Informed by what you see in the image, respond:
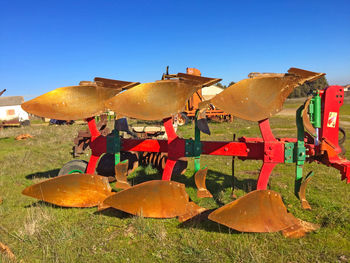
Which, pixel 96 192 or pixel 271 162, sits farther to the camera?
pixel 96 192

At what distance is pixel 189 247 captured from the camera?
7.80ft

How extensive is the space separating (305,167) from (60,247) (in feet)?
16.3

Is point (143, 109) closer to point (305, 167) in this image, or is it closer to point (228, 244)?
point (228, 244)

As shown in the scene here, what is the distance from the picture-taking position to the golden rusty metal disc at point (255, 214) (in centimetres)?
241

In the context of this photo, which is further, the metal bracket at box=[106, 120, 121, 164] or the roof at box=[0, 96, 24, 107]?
the roof at box=[0, 96, 24, 107]

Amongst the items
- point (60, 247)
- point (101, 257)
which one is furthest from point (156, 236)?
point (60, 247)

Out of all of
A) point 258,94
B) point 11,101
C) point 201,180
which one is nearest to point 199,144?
point 201,180

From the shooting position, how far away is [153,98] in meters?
2.90

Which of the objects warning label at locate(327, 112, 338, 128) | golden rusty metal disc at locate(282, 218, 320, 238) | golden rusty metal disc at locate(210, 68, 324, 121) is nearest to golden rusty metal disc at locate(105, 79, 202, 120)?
golden rusty metal disc at locate(210, 68, 324, 121)

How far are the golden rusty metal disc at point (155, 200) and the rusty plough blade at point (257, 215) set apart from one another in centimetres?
58

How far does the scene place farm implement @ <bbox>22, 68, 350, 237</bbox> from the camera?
8.13ft

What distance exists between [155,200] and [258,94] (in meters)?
1.65

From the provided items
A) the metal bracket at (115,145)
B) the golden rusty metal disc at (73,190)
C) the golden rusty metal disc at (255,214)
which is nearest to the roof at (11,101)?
the golden rusty metal disc at (73,190)

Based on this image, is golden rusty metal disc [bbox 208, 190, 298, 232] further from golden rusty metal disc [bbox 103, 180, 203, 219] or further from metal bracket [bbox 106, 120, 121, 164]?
metal bracket [bbox 106, 120, 121, 164]
